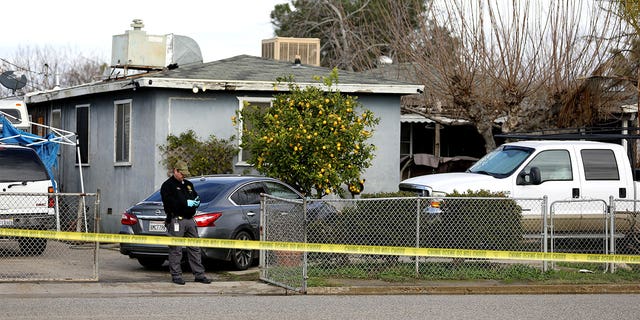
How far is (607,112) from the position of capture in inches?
973

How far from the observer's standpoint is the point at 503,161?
1789 cm

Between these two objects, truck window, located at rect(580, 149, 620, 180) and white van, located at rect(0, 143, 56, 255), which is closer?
white van, located at rect(0, 143, 56, 255)

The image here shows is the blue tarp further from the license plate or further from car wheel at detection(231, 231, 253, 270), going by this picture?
car wheel at detection(231, 231, 253, 270)

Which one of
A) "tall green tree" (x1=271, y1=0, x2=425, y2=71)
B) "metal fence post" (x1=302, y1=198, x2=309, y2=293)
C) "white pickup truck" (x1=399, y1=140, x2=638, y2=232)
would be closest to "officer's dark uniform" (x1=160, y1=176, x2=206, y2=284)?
"metal fence post" (x1=302, y1=198, x2=309, y2=293)

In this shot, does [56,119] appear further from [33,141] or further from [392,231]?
[392,231]

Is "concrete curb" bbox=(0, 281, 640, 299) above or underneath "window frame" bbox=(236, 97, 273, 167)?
underneath

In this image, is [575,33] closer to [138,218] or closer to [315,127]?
[315,127]

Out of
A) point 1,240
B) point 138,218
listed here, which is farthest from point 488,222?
point 1,240

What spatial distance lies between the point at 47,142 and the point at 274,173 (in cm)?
565

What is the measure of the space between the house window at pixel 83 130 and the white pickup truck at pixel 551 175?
31.5ft

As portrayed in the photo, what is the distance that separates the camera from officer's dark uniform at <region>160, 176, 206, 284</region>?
1419 cm

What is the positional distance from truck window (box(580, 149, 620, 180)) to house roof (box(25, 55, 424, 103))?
5212 millimetres

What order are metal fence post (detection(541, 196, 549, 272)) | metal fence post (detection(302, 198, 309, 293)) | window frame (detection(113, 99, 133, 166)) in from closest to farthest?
metal fence post (detection(302, 198, 309, 293)), metal fence post (detection(541, 196, 549, 272)), window frame (detection(113, 99, 133, 166))

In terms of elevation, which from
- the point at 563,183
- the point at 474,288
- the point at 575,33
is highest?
the point at 575,33
